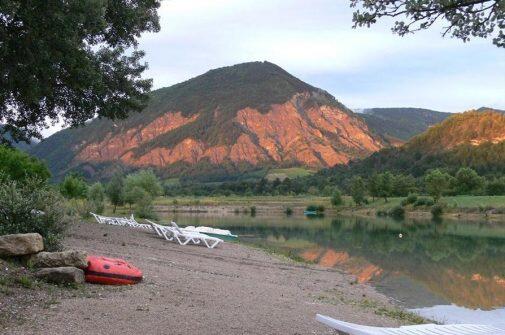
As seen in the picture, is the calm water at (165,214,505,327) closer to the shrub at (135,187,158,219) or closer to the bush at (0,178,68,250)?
the bush at (0,178,68,250)

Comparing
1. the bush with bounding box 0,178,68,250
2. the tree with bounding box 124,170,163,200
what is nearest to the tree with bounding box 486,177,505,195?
the tree with bounding box 124,170,163,200

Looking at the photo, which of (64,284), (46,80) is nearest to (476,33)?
(46,80)

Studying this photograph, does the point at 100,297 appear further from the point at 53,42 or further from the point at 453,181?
the point at 453,181

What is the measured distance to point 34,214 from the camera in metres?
13.1

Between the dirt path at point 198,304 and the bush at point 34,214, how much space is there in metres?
2.33

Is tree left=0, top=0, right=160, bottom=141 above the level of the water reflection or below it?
above

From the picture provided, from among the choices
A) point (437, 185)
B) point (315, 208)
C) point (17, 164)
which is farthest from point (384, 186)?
point (17, 164)

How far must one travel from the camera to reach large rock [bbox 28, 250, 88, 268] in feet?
37.9

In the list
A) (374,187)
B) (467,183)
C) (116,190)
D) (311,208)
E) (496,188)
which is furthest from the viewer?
(311,208)

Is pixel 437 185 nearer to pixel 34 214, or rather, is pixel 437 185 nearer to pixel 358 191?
pixel 358 191

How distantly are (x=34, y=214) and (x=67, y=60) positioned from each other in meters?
4.19

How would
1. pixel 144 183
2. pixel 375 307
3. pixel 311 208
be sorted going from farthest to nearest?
pixel 311 208
pixel 144 183
pixel 375 307

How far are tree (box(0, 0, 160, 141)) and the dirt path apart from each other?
14.4ft

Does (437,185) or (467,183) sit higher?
(467,183)
